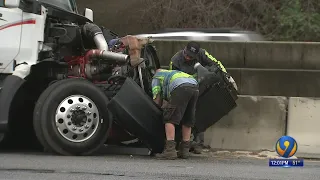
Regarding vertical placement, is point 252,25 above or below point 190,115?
above

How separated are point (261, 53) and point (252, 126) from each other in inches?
114

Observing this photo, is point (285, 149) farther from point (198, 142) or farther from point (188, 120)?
point (198, 142)

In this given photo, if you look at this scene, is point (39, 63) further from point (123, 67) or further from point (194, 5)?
point (194, 5)

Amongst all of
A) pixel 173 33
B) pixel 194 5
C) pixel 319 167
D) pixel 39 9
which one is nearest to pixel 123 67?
pixel 39 9

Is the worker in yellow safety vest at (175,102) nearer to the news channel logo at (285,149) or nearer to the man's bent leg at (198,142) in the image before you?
the man's bent leg at (198,142)

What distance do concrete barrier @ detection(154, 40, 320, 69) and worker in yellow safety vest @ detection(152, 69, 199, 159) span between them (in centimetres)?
407

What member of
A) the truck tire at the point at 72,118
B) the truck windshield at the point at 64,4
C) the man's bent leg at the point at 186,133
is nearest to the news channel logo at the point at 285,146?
the man's bent leg at the point at 186,133

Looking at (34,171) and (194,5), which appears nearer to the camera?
(34,171)

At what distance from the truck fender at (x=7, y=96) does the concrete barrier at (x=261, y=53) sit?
476cm

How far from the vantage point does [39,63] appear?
340 inches

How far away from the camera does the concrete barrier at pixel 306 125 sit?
980 cm

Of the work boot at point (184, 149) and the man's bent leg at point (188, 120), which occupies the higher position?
the man's bent leg at point (188, 120)

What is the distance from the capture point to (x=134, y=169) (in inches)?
289

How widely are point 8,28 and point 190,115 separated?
285 cm
